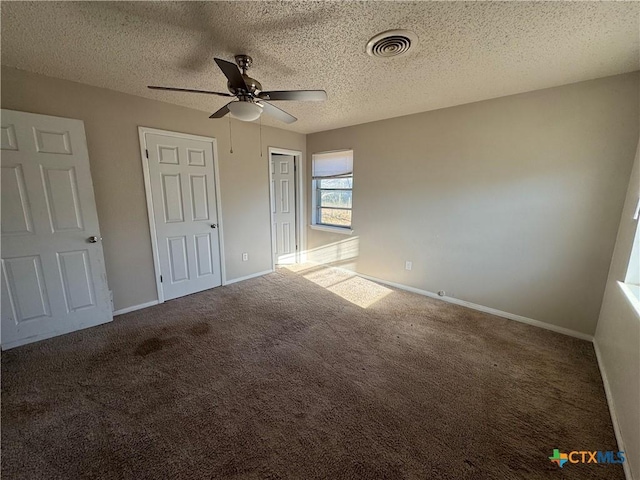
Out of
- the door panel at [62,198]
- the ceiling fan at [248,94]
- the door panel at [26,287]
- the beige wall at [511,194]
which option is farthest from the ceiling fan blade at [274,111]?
the door panel at [26,287]

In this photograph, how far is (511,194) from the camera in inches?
106

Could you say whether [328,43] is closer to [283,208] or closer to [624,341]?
[624,341]

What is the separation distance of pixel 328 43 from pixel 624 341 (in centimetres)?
275

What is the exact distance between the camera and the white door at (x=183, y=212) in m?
3.04

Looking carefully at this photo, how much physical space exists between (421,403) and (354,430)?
0.52 metres

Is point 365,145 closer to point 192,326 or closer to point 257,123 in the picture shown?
point 257,123

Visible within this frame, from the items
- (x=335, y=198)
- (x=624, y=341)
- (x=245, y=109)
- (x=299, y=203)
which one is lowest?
(x=624, y=341)

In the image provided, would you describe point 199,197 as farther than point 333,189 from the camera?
No

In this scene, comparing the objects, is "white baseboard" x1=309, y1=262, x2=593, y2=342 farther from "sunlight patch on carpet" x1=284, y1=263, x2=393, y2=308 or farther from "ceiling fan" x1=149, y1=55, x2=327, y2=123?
"ceiling fan" x1=149, y1=55, x2=327, y2=123

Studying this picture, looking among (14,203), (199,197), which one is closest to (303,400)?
(199,197)

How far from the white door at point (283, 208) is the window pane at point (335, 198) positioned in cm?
55

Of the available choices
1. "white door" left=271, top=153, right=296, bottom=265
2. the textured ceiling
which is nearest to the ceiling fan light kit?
the textured ceiling

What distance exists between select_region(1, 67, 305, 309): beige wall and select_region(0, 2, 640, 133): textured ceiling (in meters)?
0.16

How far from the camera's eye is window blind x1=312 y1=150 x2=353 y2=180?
4.14 metres
